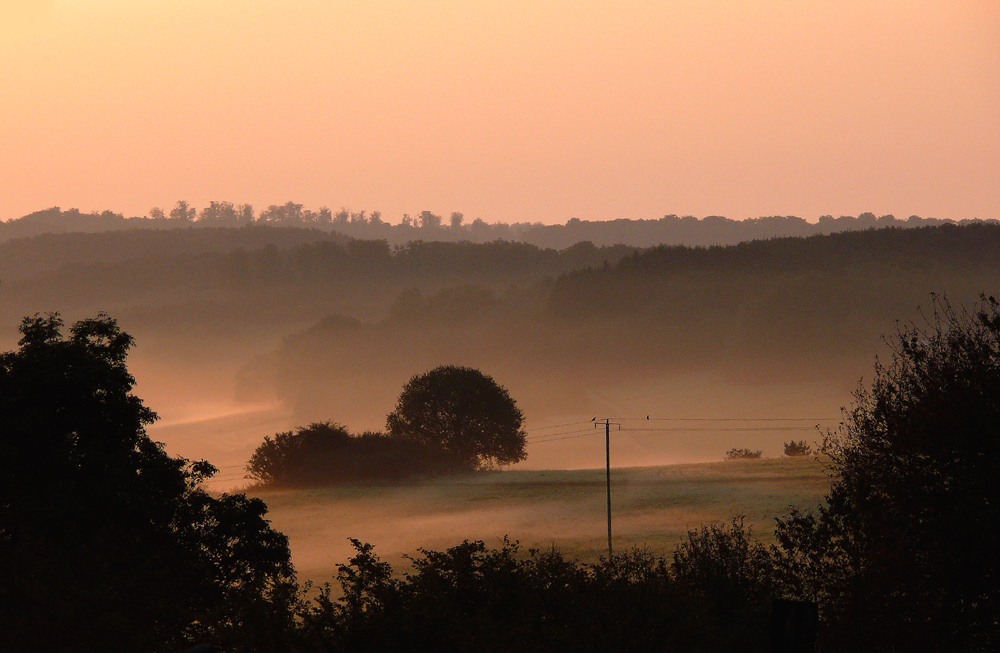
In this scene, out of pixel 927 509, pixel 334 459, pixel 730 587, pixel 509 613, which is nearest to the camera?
pixel 927 509

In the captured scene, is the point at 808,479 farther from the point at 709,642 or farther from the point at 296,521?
Answer: the point at 709,642

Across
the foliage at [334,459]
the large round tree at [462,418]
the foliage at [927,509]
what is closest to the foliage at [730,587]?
the foliage at [927,509]

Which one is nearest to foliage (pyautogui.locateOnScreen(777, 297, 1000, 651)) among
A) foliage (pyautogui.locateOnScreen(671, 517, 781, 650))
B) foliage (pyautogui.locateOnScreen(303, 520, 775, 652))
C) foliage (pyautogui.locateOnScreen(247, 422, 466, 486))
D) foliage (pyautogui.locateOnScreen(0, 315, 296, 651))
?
foliage (pyautogui.locateOnScreen(671, 517, 781, 650))

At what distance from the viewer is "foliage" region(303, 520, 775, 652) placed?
23.7 metres

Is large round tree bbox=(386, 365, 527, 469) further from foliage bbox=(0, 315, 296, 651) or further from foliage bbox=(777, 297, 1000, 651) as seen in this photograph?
foliage bbox=(777, 297, 1000, 651)

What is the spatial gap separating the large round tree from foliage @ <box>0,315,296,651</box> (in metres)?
75.9

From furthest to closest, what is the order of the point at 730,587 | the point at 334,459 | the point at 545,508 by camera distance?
the point at 334,459
the point at 545,508
the point at 730,587

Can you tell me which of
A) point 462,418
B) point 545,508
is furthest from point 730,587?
point 462,418

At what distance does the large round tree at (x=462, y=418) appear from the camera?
114 m

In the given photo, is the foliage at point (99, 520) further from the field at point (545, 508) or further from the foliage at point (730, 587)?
the field at point (545, 508)

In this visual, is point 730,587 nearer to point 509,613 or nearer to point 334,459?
point 509,613

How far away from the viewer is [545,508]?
79.9m

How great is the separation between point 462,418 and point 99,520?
81232mm

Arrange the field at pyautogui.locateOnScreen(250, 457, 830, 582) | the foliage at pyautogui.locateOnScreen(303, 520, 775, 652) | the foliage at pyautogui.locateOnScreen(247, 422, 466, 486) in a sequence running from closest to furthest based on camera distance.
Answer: the foliage at pyautogui.locateOnScreen(303, 520, 775, 652) < the field at pyautogui.locateOnScreen(250, 457, 830, 582) < the foliage at pyautogui.locateOnScreen(247, 422, 466, 486)
